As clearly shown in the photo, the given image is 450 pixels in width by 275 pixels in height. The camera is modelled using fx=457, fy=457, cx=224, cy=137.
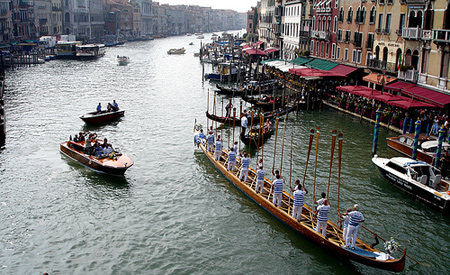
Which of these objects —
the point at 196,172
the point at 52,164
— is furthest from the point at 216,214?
the point at 52,164

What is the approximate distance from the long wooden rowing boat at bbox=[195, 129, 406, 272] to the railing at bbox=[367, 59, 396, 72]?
20.0m

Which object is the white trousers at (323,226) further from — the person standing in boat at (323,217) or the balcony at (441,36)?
the balcony at (441,36)

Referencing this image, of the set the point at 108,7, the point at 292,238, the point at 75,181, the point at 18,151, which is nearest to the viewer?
the point at 292,238

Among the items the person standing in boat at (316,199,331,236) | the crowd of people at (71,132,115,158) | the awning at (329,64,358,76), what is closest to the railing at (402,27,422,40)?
the awning at (329,64,358,76)

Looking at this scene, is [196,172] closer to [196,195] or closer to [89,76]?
[196,195]

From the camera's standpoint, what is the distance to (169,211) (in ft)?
61.7

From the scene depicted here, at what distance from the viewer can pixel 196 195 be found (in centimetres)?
2041

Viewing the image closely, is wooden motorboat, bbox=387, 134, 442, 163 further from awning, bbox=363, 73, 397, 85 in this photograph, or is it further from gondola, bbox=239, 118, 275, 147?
awning, bbox=363, 73, 397, 85

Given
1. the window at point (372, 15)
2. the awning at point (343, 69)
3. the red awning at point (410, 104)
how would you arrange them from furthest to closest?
the awning at point (343, 69) < the window at point (372, 15) < the red awning at point (410, 104)

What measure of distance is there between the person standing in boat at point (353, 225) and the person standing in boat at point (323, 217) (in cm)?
101

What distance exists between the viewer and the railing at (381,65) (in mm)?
35872

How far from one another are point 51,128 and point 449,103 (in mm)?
26387

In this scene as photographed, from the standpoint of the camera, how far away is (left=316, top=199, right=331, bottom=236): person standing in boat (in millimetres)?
14781

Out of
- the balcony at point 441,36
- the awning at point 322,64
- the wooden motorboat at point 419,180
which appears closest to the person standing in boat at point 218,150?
the wooden motorboat at point 419,180
